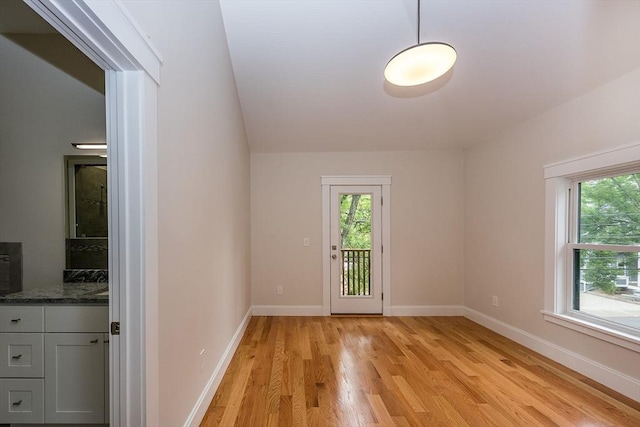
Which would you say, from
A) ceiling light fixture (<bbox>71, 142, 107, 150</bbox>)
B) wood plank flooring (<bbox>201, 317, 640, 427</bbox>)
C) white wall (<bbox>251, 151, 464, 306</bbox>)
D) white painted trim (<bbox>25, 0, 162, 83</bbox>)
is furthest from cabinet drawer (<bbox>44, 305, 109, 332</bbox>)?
white wall (<bbox>251, 151, 464, 306</bbox>)

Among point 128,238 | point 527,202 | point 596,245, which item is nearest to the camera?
point 128,238

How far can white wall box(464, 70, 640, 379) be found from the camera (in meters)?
2.27

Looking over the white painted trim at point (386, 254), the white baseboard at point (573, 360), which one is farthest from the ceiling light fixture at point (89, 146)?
the white baseboard at point (573, 360)

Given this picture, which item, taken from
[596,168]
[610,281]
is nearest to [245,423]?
[610,281]

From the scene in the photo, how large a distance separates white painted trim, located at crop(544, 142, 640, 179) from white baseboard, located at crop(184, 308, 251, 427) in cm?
361

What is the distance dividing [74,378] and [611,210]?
420 centimetres

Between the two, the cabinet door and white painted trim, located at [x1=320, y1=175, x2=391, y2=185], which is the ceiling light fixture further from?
white painted trim, located at [x1=320, y1=175, x2=391, y2=185]

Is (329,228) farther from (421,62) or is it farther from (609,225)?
(609,225)

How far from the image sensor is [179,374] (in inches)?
63.1

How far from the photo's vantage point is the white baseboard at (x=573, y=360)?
2155mm

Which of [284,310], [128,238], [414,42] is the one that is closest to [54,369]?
[128,238]

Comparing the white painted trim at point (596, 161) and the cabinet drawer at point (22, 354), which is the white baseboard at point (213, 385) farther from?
the white painted trim at point (596, 161)

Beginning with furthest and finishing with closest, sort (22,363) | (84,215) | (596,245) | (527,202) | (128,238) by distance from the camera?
(527,202), (596,245), (84,215), (22,363), (128,238)

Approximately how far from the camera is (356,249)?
428cm
